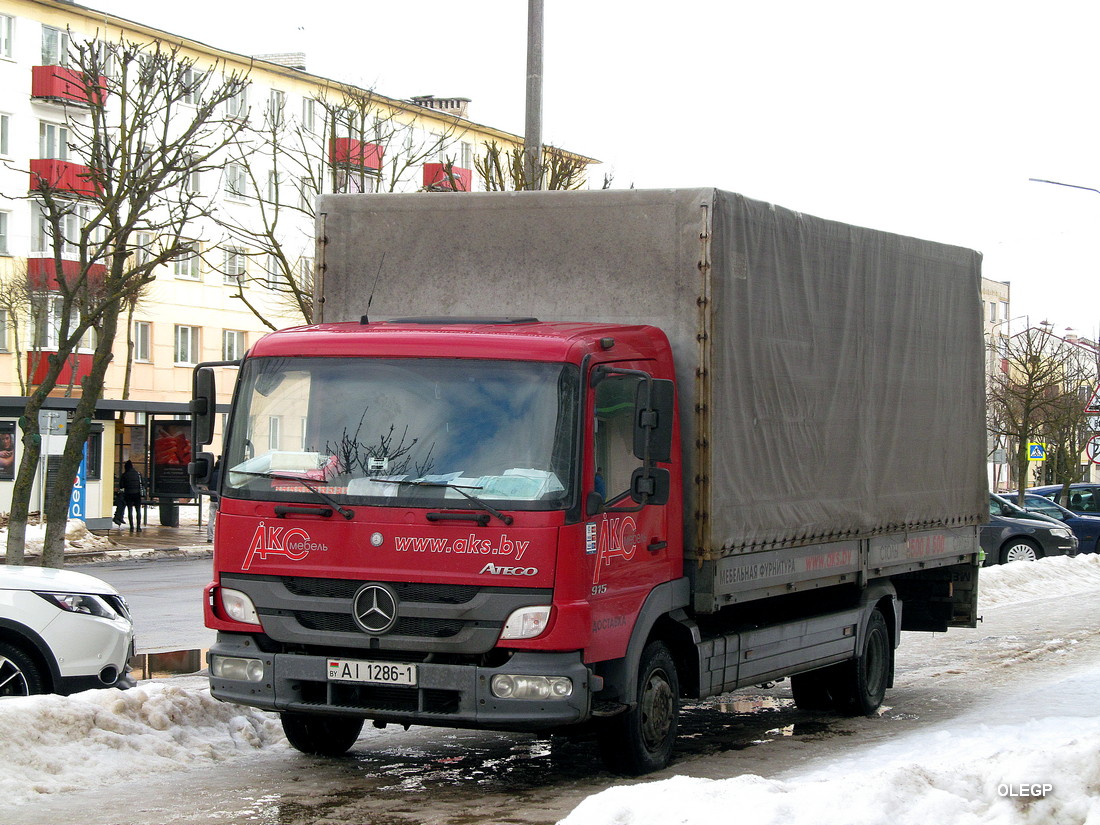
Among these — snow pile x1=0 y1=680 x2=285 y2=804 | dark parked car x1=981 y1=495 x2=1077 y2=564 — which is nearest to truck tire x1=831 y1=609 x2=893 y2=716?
snow pile x1=0 y1=680 x2=285 y2=804

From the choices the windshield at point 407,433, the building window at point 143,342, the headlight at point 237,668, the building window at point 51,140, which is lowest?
the headlight at point 237,668

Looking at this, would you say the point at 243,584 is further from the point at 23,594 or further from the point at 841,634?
the point at 841,634

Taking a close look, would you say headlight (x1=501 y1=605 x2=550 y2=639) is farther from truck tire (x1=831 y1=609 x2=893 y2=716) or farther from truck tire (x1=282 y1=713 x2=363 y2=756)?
truck tire (x1=831 y1=609 x2=893 y2=716)

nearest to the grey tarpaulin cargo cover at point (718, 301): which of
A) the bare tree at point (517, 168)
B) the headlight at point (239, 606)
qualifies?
the headlight at point (239, 606)

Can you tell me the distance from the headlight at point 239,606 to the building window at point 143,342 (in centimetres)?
4932

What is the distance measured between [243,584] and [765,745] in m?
3.66

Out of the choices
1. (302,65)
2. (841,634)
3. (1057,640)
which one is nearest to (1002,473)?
(302,65)

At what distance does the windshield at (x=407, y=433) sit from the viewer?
7523 mm

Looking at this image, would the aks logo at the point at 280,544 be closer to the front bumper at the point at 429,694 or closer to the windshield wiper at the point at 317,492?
the windshield wiper at the point at 317,492

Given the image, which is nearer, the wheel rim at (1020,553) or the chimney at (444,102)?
the wheel rim at (1020,553)

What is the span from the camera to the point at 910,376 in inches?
449

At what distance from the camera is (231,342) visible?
5931 centimetres

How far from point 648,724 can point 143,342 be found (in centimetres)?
5012

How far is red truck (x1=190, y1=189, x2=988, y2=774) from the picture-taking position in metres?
7.47
